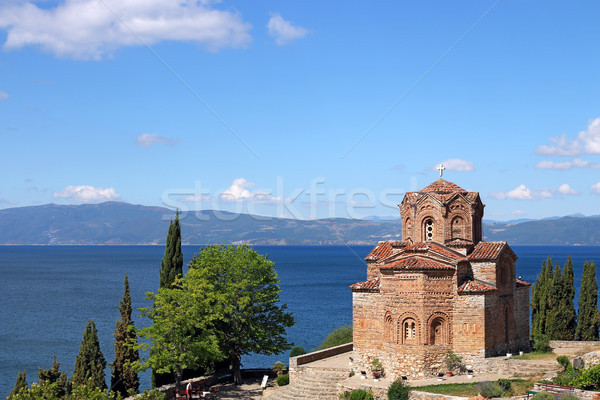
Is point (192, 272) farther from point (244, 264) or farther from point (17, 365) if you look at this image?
point (17, 365)

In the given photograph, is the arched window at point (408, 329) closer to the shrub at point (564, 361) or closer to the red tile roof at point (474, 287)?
the red tile roof at point (474, 287)

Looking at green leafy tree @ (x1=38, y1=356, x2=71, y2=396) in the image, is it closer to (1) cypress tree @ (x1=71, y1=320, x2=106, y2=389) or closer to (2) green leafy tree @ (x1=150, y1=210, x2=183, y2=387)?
(1) cypress tree @ (x1=71, y1=320, x2=106, y2=389)

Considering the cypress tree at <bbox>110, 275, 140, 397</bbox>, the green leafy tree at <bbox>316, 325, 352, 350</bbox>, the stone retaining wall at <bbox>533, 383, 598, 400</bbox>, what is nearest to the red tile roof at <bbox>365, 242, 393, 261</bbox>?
the green leafy tree at <bbox>316, 325, 352, 350</bbox>

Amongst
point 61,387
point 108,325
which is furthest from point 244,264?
point 108,325

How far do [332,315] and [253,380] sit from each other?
4818cm

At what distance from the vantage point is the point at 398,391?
28.1 metres

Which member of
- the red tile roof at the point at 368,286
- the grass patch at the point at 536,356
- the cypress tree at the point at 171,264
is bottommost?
the grass patch at the point at 536,356

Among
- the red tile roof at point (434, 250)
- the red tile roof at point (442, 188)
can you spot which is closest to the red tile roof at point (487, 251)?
the red tile roof at point (434, 250)

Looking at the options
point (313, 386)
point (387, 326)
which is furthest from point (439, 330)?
point (313, 386)

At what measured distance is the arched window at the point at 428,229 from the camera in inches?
1422

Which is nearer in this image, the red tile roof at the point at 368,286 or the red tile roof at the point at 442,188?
the red tile roof at the point at 368,286

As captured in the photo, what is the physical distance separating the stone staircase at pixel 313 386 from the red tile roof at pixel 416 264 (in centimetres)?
647

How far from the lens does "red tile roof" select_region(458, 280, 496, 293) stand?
3161cm

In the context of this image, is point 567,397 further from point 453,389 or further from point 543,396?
point 453,389
